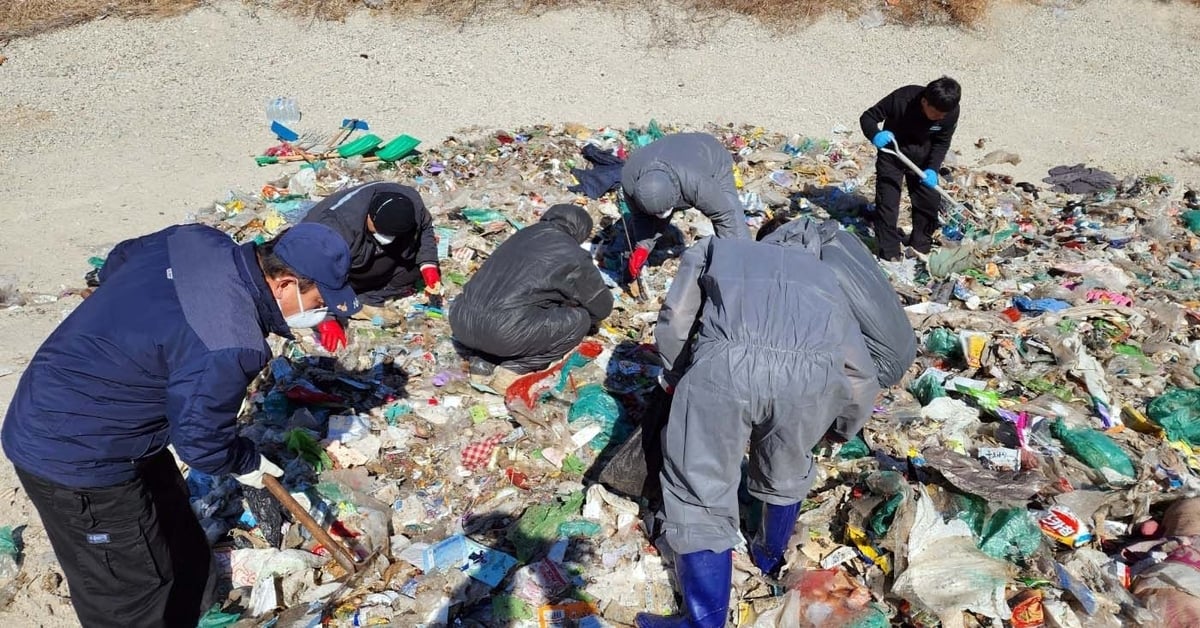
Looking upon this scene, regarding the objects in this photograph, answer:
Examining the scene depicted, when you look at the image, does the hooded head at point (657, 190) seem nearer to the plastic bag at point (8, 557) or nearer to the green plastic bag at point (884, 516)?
the green plastic bag at point (884, 516)

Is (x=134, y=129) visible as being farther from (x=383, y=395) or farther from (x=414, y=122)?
(x=383, y=395)

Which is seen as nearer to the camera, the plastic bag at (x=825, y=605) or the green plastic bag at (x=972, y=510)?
the plastic bag at (x=825, y=605)

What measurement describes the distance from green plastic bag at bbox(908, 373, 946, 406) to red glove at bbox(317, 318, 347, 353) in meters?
3.41

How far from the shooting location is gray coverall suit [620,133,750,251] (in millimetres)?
4840

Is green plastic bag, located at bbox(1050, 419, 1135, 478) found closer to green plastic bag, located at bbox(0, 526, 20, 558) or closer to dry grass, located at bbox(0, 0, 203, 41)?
green plastic bag, located at bbox(0, 526, 20, 558)

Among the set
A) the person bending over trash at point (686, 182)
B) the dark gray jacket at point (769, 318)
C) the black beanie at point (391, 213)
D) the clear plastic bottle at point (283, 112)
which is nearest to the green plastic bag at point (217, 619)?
the dark gray jacket at point (769, 318)

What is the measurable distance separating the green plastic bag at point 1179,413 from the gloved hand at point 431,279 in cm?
433

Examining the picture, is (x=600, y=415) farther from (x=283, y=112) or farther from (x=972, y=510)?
(x=283, y=112)

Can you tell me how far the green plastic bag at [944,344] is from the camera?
4648mm

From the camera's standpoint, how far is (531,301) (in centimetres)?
450

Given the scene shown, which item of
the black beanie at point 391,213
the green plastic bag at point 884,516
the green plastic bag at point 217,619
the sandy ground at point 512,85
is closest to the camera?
the green plastic bag at point 217,619

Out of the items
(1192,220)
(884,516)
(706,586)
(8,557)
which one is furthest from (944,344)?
(8,557)

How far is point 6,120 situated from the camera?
8977 millimetres

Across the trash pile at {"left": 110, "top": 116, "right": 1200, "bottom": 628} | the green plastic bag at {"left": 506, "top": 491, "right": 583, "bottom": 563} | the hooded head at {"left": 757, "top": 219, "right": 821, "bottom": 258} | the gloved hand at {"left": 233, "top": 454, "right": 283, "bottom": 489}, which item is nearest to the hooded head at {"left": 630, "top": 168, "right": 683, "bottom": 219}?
the trash pile at {"left": 110, "top": 116, "right": 1200, "bottom": 628}
